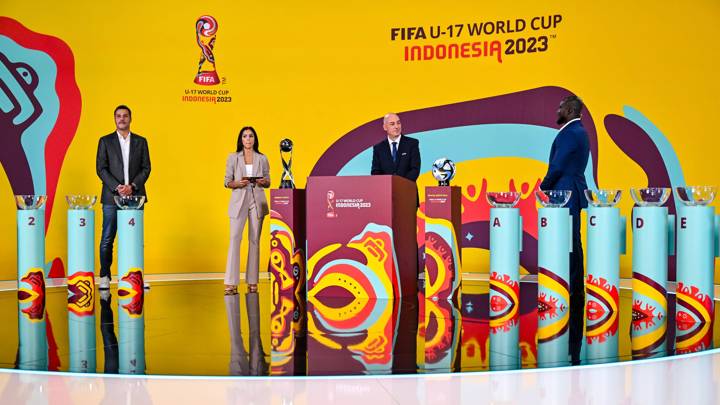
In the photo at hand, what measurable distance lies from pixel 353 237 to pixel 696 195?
8.00 feet

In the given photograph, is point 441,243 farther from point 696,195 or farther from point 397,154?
point 696,195

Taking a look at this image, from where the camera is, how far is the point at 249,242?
→ 6.34 metres

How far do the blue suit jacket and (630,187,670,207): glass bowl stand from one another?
1.23 m

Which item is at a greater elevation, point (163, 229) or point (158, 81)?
point (158, 81)

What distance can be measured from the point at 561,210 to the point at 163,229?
5236mm

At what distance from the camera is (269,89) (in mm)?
8594

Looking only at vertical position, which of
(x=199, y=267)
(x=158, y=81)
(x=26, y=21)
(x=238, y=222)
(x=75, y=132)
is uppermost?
(x=26, y=21)

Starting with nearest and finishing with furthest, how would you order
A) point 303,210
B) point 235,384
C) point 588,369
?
point 235,384, point 588,369, point 303,210

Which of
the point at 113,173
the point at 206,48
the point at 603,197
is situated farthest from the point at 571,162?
the point at 206,48

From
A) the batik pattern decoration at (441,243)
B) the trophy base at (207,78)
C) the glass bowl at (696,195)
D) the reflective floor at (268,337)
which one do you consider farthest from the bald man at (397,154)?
the trophy base at (207,78)

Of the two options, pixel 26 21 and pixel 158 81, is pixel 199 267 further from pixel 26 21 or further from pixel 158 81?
pixel 26 21

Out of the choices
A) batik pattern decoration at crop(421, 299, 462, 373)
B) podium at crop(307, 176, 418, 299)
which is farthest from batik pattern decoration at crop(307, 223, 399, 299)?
batik pattern decoration at crop(421, 299, 462, 373)

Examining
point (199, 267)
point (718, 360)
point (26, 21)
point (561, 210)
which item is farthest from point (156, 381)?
point (26, 21)

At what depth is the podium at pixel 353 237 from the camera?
550cm
